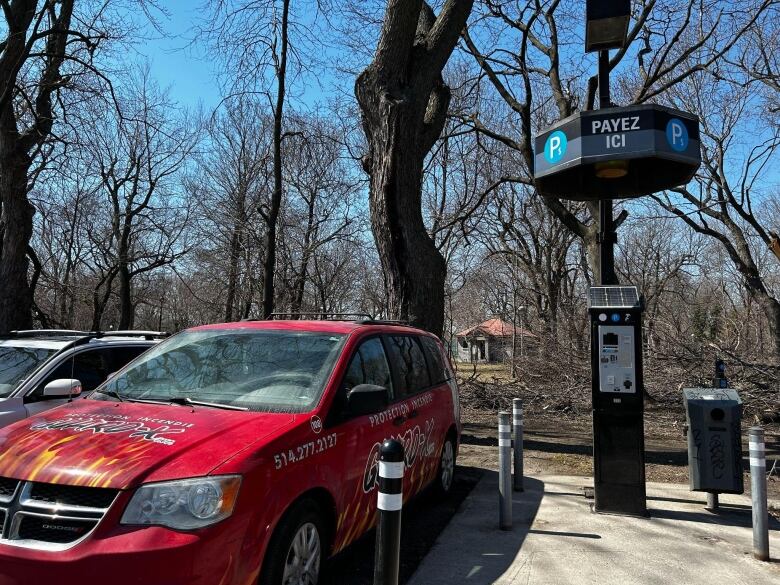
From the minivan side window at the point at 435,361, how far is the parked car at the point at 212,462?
1.04 metres

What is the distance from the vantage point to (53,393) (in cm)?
470

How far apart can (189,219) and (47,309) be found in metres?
14.6

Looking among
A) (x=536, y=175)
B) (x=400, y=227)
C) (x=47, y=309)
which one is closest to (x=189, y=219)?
(x=47, y=309)

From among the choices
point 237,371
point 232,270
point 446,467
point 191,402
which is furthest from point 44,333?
point 232,270

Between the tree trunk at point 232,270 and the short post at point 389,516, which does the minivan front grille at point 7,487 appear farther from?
the tree trunk at point 232,270

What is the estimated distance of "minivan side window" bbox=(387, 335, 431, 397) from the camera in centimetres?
498

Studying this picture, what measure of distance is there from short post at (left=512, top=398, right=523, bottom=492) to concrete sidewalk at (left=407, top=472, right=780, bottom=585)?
20 centimetres

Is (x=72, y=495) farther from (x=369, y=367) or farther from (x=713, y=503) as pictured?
(x=713, y=503)

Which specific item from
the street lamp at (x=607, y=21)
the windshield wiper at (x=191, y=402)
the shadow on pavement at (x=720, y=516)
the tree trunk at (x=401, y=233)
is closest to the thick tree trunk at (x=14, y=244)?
the tree trunk at (x=401, y=233)

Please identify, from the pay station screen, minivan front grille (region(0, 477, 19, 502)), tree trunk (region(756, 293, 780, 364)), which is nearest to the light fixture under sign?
the pay station screen

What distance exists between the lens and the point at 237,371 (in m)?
4.11

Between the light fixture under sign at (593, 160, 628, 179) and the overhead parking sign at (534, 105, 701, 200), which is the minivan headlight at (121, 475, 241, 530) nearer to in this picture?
the overhead parking sign at (534, 105, 701, 200)

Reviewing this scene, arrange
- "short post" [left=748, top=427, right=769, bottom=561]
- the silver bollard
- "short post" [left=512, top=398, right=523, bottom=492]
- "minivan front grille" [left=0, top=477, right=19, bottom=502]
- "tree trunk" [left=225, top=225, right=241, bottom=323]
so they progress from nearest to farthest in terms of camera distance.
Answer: "minivan front grille" [left=0, top=477, right=19, bottom=502], "short post" [left=748, top=427, right=769, bottom=561], the silver bollard, "short post" [left=512, top=398, right=523, bottom=492], "tree trunk" [left=225, top=225, right=241, bottom=323]

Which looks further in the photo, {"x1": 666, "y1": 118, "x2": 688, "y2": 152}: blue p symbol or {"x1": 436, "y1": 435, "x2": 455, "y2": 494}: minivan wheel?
{"x1": 436, "y1": 435, "x2": 455, "y2": 494}: minivan wheel
